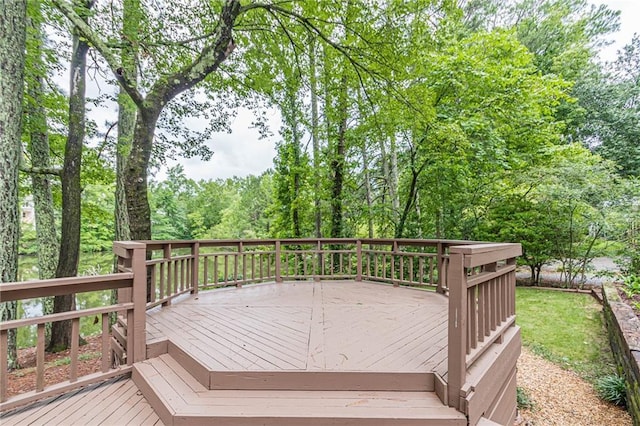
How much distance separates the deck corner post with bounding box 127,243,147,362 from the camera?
2539 millimetres

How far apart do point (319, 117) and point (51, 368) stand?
863 centimetres

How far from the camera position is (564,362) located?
172 inches

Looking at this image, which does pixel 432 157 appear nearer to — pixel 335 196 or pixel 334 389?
pixel 335 196

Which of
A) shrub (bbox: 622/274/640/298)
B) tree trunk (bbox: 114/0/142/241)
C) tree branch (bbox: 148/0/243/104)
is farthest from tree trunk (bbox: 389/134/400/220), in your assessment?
tree trunk (bbox: 114/0/142/241)

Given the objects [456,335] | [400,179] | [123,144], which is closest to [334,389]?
[456,335]

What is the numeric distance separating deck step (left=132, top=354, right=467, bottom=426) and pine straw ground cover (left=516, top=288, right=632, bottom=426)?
2.46m

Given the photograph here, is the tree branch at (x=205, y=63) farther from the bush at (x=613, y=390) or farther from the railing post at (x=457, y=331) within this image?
the bush at (x=613, y=390)

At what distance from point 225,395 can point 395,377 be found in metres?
1.29

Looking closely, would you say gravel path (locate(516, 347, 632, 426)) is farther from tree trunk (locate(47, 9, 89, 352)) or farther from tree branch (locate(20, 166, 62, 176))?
tree branch (locate(20, 166, 62, 176))

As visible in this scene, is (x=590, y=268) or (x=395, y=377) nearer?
(x=395, y=377)

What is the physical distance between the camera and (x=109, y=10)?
4984mm

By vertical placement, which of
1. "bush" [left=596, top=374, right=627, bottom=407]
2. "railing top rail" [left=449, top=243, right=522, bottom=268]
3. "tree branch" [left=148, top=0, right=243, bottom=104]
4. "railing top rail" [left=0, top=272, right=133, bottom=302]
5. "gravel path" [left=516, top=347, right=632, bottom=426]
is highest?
"tree branch" [left=148, top=0, right=243, bottom=104]

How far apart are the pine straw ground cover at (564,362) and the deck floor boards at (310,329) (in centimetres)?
177

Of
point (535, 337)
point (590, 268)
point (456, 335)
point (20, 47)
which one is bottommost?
point (535, 337)
